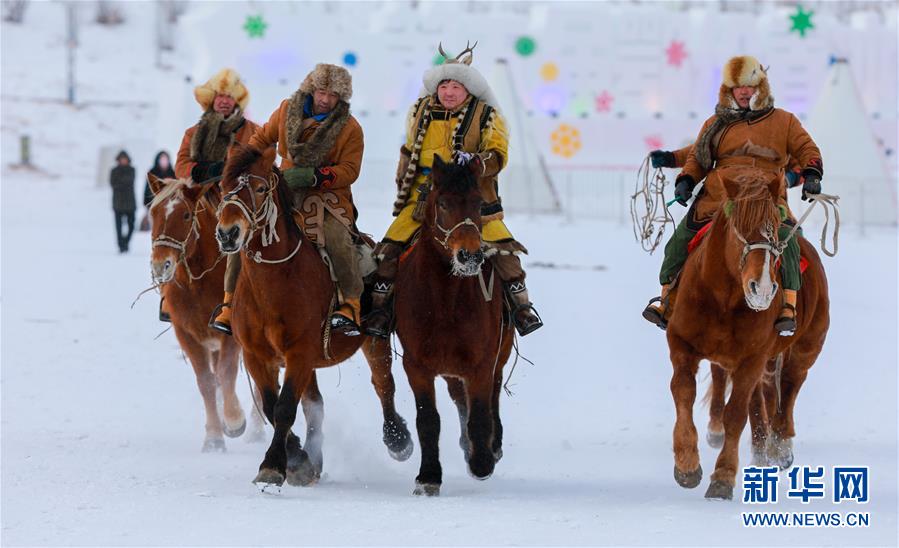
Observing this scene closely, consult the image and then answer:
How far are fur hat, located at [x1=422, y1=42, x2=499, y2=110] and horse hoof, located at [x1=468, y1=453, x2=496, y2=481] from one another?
2318 millimetres

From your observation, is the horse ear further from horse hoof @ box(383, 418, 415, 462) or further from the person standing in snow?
the person standing in snow

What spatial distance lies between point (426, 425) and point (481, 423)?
0.36 meters

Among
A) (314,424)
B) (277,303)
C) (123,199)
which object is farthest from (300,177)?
(123,199)

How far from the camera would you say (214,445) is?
1091 cm

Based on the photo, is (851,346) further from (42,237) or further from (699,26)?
(699,26)

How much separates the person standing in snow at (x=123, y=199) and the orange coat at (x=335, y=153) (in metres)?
15.9

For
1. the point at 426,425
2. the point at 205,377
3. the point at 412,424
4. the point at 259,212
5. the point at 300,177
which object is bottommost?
the point at 412,424

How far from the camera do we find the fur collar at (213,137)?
11266 mm

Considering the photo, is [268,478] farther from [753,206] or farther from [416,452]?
[753,206]

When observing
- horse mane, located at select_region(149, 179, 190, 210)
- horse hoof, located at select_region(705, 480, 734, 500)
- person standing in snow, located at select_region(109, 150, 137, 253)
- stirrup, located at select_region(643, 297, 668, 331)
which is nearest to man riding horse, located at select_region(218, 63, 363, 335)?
horse mane, located at select_region(149, 179, 190, 210)

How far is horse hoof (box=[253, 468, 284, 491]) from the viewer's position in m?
8.59

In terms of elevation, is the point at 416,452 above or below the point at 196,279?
below

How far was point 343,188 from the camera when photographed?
9.67 meters

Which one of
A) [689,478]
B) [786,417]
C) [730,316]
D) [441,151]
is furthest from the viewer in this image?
[786,417]
